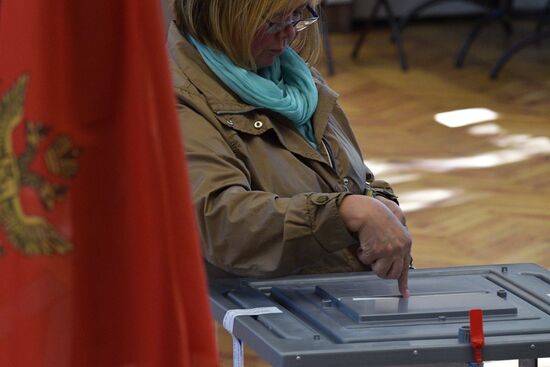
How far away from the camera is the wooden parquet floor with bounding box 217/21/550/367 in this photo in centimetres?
375

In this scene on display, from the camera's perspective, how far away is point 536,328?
1.63 meters

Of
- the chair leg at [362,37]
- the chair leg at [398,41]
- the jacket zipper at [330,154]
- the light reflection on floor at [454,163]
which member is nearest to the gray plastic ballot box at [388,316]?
the jacket zipper at [330,154]

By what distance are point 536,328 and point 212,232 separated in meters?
0.51

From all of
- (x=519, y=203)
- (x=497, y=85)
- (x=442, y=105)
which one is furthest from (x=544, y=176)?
(x=497, y=85)

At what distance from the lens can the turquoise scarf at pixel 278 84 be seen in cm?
194

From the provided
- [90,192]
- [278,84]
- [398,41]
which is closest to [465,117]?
[398,41]

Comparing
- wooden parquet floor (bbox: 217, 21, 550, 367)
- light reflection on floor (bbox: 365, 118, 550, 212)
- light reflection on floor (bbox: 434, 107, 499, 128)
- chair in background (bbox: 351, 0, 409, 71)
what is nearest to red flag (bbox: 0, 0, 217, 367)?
wooden parquet floor (bbox: 217, 21, 550, 367)

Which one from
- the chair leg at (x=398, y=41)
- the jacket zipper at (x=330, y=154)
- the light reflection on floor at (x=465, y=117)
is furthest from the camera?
the chair leg at (x=398, y=41)

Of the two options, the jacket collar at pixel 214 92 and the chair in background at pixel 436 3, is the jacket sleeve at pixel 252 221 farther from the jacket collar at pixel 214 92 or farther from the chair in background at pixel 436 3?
the chair in background at pixel 436 3

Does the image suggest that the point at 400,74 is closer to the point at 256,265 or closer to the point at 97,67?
the point at 256,265

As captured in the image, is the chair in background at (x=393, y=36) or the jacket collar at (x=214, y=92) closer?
the jacket collar at (x=214, y=92)

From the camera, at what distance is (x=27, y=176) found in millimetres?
887

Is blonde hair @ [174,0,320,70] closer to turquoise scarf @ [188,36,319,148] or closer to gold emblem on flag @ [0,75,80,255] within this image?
turquoise scarf @ [188,36,319,148]

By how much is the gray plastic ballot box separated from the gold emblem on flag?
2.14 feet
